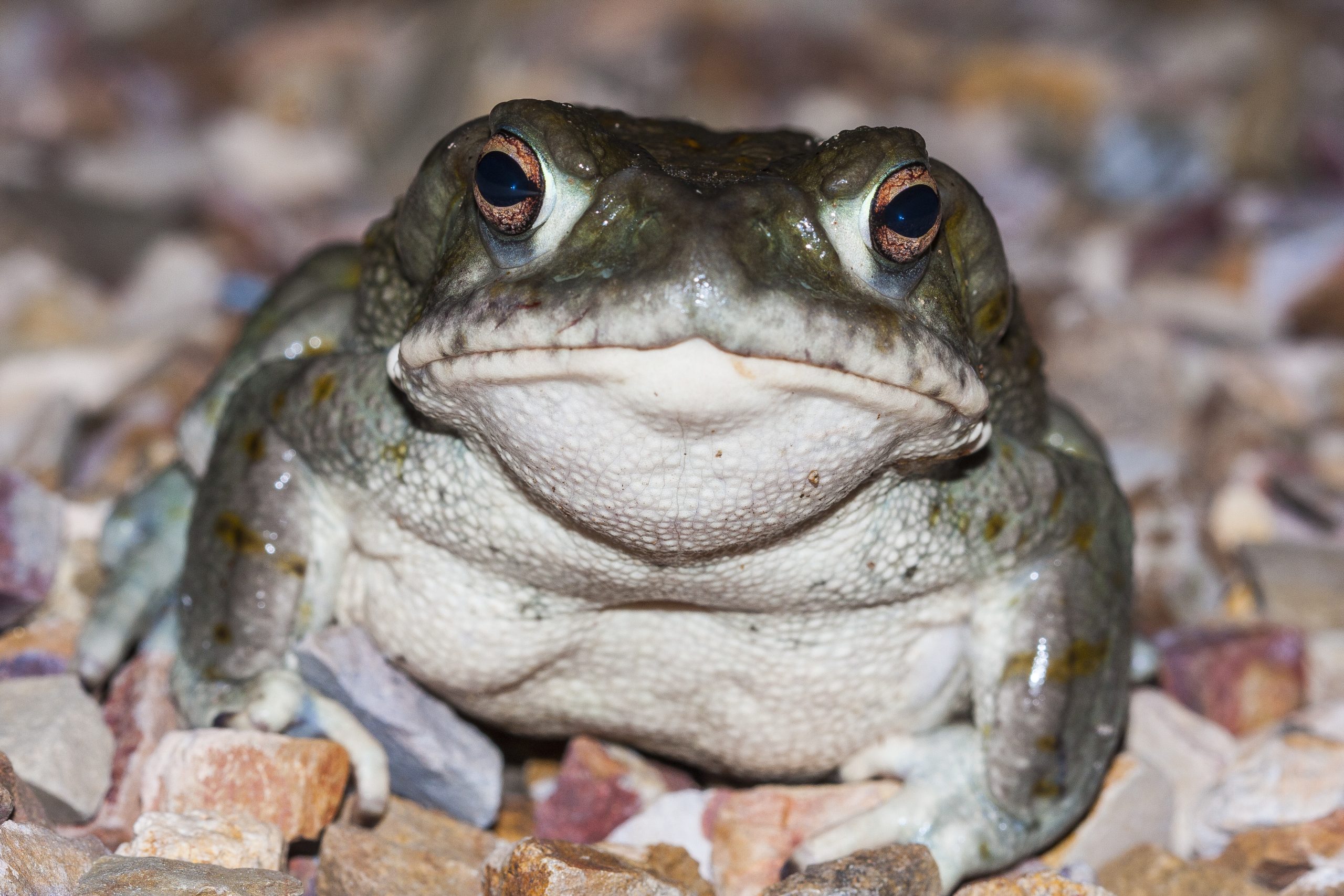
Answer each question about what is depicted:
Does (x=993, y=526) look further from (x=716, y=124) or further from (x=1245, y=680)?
(x=716, y=124)

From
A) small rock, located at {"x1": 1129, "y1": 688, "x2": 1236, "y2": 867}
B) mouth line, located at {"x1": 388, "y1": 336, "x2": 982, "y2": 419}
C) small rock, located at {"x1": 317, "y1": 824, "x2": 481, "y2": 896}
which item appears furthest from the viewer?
small rock, located at {"x1": 1129, "y1": 688, "x2": 1236, "y2": 867}

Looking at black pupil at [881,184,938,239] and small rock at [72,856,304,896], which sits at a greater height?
black pupil at [881,184,938,239]

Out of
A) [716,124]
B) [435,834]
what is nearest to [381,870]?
[435,834]

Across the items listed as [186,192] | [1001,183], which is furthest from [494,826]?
[1001,183]

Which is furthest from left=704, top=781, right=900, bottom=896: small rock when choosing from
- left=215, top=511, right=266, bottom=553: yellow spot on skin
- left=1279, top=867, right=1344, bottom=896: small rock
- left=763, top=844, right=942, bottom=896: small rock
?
left=215, top=511, right=266, bottom=553: yellow spot on skin

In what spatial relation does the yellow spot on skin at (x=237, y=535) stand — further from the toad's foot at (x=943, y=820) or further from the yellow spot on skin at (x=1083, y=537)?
the yellow spot on skin at (x=1083, y=537)

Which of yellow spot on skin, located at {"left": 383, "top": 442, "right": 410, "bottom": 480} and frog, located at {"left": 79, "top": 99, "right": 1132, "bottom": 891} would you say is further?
yellow spot on skin, located at {"left": 383, "top": 442, "right": 410, "bottom": 480}

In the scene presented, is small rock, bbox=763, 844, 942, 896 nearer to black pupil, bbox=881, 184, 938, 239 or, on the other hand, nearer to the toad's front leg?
the toad's front leg
